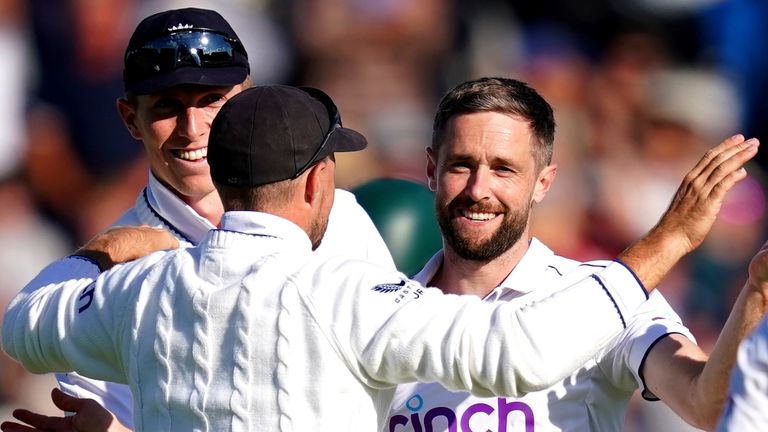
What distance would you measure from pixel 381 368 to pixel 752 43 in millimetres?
4613

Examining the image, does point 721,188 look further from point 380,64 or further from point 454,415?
point 380,64

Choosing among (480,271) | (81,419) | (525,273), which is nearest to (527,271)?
(525,273)

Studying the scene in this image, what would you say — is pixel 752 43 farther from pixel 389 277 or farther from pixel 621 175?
pixel 389 277

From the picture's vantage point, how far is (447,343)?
2357 mm

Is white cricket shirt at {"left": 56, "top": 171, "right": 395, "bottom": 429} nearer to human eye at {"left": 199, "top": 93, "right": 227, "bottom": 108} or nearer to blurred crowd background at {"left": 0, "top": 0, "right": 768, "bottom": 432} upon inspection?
human eye at {"left": 199, "top": 93, "right": 227, "bottom": 108}

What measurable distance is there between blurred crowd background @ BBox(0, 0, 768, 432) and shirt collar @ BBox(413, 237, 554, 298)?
2.89 m

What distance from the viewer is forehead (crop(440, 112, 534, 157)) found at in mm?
3311

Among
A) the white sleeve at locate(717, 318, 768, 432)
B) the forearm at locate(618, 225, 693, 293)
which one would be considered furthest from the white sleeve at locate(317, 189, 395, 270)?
the white sleeve at locate(717, 318, 768, 432)

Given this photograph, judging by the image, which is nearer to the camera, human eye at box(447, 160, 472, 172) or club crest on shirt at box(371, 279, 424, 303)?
club crest on shirt at box(371, 279, 424, 303)

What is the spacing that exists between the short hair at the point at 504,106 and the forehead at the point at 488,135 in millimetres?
20

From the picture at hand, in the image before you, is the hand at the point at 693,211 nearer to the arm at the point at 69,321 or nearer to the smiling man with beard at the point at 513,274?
the smiling man with beard at the point at 513,274

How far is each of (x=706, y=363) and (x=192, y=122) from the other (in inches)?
60.2

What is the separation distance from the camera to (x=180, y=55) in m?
3.34

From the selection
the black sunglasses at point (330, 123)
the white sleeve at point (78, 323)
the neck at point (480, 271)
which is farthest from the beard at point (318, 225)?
the neck at point (480, 271)
